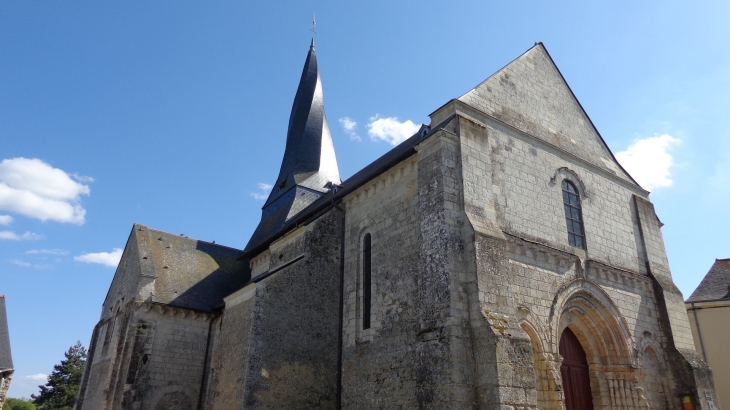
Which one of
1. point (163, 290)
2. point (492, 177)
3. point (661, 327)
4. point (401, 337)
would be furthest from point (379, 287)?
point (163, 290)

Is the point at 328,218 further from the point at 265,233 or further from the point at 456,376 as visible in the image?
the point at 265,233

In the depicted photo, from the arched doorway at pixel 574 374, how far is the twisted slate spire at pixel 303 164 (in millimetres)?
10432

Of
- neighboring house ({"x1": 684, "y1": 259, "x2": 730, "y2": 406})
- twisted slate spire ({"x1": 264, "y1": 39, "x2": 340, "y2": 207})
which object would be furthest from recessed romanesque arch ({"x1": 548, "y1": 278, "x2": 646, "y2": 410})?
twisted slate spire ({"x1": 264, "y1": 39, "x2": 340, "y2": 207})

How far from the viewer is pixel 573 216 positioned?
35.8ft

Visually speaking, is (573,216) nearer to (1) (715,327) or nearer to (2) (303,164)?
(1) (715,327)

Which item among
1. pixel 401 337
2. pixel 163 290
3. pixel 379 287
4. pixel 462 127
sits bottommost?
pixel 401 337

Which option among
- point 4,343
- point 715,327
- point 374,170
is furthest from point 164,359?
point 715,327

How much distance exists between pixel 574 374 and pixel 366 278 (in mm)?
4539

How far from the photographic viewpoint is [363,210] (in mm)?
11312

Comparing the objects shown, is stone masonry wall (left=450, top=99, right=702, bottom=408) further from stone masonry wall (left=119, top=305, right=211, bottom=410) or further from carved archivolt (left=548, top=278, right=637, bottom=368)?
stone masonry wall (left=119, top=305, right=211, bottom=410)

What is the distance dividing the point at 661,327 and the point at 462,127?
21.5 feet

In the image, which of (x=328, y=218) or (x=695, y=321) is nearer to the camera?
(x=328, y=218)

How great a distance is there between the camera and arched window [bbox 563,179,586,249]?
1065 centimetres

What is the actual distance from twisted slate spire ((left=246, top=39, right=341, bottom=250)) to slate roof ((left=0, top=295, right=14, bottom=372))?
8.00 meters
